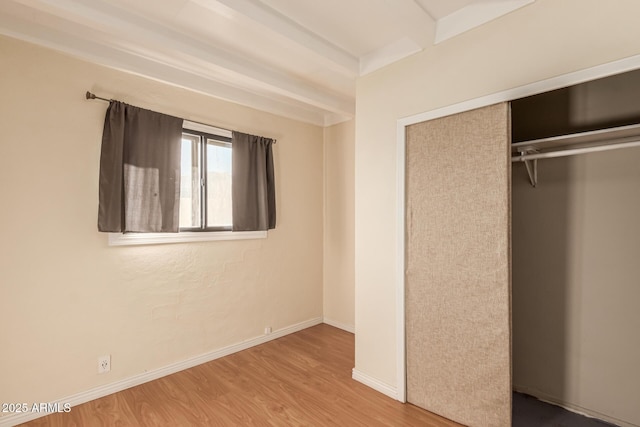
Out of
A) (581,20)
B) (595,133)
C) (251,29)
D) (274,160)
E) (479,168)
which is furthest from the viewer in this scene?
(274,160)

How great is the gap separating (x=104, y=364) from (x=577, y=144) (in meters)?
3.81

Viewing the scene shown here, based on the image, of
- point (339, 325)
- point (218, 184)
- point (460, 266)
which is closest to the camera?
point (460, 266)

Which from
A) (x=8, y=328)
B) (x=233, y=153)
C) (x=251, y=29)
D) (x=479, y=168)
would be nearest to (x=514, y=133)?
(x=479, y=168)

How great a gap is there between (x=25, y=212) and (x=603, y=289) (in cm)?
392

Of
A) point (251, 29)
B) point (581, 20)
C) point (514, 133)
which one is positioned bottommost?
point (514, 133)

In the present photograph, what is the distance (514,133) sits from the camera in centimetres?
248

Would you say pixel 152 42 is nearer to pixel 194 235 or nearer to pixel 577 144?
pixel 194 235

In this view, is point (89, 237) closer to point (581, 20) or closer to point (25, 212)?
point (25, 212)

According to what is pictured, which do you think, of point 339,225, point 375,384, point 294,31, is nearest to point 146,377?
point 375,384

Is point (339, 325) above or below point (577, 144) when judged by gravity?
below

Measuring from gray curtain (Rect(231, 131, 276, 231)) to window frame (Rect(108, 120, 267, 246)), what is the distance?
0.29 ft

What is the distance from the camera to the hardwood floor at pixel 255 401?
2049 millimetres

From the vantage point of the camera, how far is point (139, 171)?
2477mm

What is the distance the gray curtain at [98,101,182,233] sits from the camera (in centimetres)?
232
